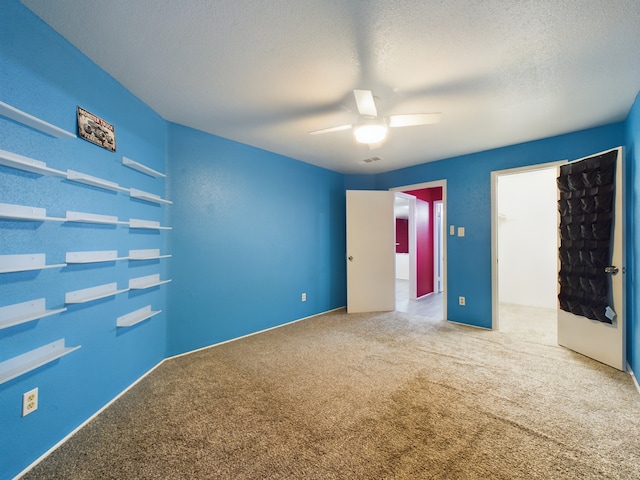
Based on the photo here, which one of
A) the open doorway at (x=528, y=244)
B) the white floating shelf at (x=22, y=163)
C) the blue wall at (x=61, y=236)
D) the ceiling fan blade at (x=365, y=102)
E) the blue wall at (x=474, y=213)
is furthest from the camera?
the open doorway at (x=528, y=244)

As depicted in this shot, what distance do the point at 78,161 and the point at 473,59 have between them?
2608 mm

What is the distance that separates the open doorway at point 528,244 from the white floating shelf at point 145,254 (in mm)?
4728

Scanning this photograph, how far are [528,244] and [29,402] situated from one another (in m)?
6.34

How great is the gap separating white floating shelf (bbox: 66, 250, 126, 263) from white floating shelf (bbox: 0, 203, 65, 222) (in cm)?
29

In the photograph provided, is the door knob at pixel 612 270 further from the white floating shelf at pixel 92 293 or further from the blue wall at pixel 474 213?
the white floating shelf at pixel 92 293

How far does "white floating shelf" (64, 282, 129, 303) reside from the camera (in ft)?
5.23

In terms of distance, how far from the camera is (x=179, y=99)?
2.20 m

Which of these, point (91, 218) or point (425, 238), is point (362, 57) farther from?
point (425, 238)

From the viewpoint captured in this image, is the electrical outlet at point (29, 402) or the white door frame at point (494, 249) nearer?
the electrical outlet at point (29, 402)

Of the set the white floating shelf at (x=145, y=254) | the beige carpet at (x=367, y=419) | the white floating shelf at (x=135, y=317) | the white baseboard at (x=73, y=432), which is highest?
the white floating shelf at (x=145, y=254)

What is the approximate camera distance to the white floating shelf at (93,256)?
1608 millimetres

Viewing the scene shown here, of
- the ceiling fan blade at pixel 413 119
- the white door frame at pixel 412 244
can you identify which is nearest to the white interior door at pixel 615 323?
the ceiling fan blade at pixel 413 119

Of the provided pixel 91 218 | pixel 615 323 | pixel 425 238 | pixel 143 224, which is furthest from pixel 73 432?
pixel 425 238

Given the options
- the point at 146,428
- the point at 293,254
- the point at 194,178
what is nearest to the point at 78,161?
the point at 194,178
